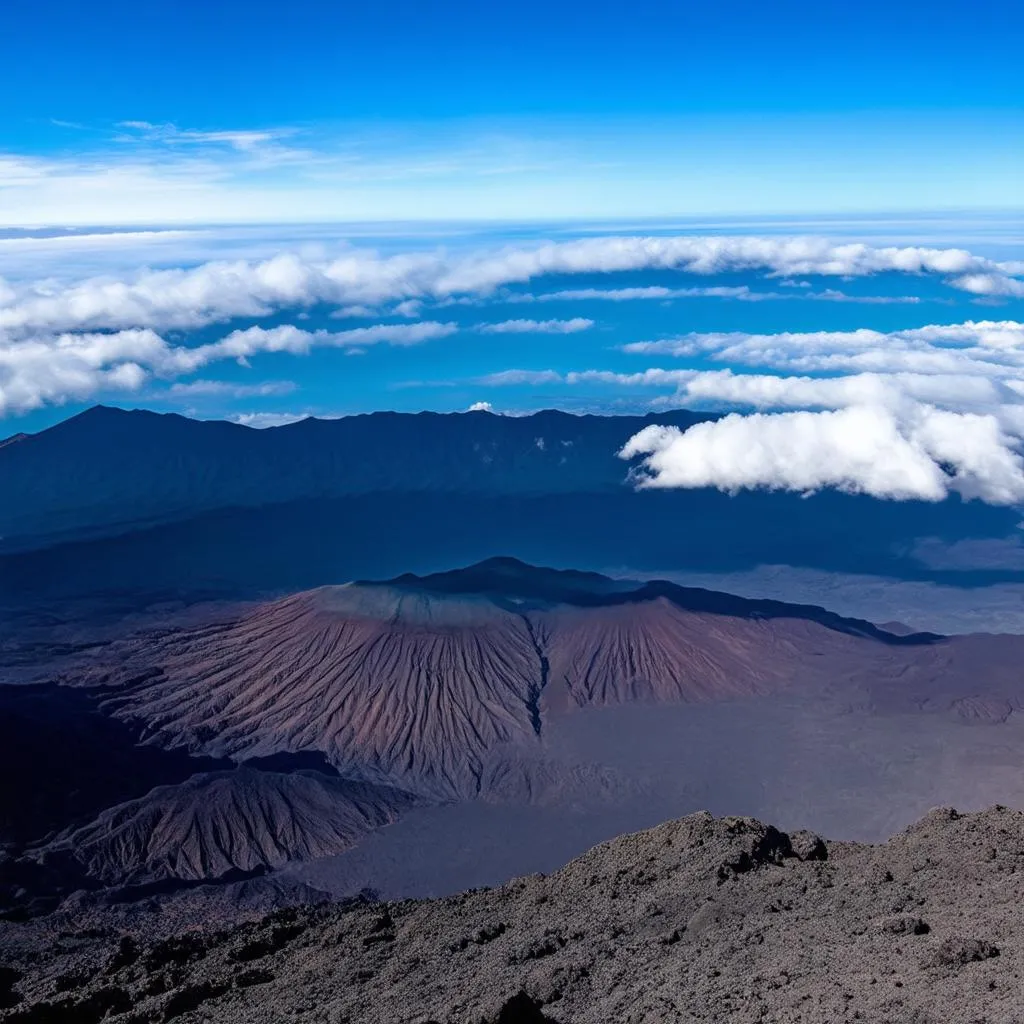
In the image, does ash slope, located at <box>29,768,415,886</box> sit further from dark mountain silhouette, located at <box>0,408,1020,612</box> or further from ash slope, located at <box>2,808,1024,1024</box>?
dark mountain silhouette, located at <box>0,408,1020,612</box>

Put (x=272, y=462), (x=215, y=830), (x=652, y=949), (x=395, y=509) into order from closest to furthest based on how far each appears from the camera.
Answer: (x=652, y=949) → (x=215, y=830) → (x=395, y=509) → (x=272, y=462)

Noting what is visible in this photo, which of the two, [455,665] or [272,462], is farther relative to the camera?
[272,462]

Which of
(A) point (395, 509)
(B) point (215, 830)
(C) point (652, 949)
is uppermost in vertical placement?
(C) point (652, 949)

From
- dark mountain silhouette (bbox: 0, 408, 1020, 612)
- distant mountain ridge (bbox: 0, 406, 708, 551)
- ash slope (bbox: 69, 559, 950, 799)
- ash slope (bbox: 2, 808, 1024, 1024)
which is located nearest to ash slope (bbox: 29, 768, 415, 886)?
ash slope (bbox: 69, 559, 950, 799)

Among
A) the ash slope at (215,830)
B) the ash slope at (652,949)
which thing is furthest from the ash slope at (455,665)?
the ash slope at (652,949)

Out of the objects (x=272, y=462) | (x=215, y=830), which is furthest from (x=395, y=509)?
(x=215, y=830)

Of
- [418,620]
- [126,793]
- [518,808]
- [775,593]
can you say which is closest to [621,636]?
[418,620]

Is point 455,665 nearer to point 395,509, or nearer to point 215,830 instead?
point 215,830
